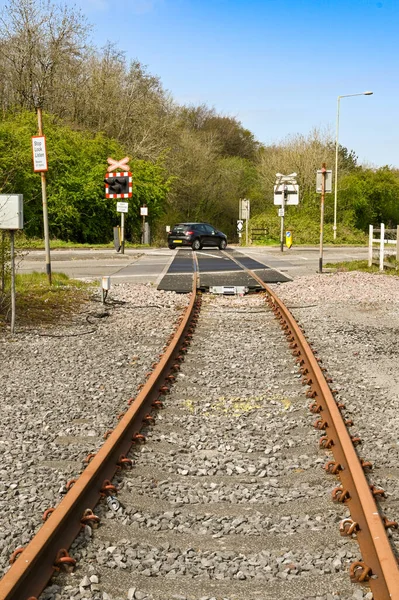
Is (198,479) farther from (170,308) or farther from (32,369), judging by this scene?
(170,308)

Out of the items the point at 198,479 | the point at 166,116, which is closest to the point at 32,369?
the point at 198,479

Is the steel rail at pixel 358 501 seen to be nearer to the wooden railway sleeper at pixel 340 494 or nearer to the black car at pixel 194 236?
the wooden railway sleeper at pixel 340 494

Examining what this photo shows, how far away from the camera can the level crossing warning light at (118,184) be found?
1134 inches

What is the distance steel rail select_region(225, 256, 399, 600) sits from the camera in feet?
10.5

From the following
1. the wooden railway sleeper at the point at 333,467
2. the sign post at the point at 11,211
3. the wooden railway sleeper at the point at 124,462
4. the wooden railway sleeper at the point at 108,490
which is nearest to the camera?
the wooden railway sleeper at the point at 108,490

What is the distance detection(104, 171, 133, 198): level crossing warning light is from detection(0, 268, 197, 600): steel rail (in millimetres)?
23019

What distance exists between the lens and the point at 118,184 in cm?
2892

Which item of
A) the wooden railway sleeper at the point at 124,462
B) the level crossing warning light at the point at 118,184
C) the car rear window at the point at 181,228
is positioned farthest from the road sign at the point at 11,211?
the car rear window at the point at 181,228

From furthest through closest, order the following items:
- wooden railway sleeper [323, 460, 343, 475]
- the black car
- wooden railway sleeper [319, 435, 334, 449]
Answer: the black car < wooden railway sleeper [319, 435, 334, 449] < wooden railway sleeper [323, 460, 343, 475]

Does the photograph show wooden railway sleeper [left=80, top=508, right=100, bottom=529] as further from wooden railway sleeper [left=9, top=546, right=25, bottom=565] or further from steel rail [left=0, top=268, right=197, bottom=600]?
wooden railway sleeper [left=9, top=546, right=25, bottom=565]

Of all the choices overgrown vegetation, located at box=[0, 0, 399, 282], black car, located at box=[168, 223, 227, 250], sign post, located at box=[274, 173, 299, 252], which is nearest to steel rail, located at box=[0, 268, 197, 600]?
overgrown vegetation, located at box=[0, 0, 399, 282]

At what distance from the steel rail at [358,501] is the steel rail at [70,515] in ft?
4.39

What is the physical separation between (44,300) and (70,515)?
1033 cm

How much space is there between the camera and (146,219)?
156ft
